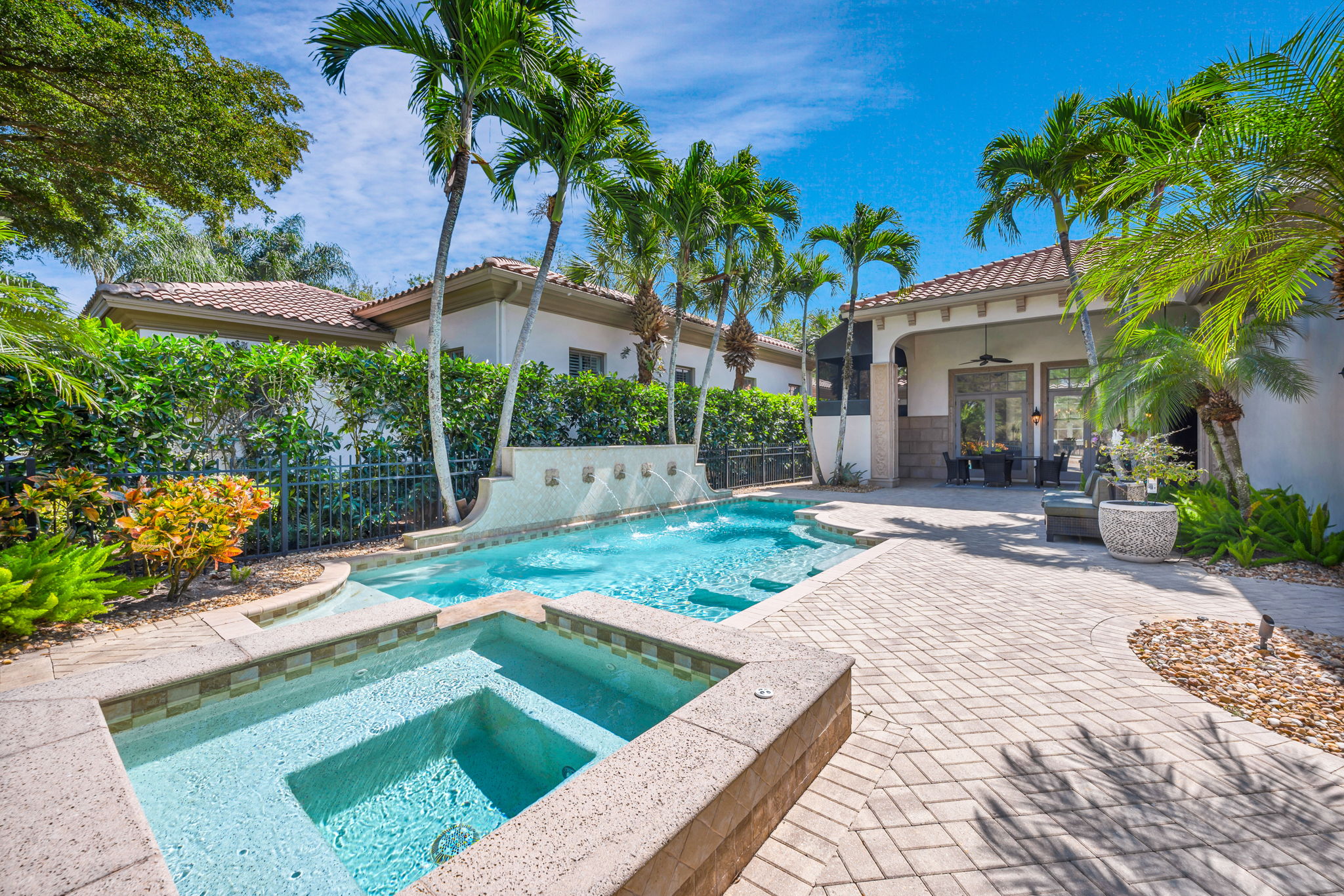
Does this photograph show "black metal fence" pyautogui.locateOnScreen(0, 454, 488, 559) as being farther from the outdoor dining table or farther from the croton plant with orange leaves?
the outdoor dining table

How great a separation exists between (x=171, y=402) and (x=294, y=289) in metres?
10.3

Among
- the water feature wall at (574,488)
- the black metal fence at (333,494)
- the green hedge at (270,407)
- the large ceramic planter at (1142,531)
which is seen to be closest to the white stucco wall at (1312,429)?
the large ceramic planter at (1142,531)

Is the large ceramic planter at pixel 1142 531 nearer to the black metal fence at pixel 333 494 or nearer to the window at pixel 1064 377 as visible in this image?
the black metal fence at pixel 333 494

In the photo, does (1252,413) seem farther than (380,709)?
Yes

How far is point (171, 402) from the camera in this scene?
554 centimetres

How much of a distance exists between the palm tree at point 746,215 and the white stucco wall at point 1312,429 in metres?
8.07

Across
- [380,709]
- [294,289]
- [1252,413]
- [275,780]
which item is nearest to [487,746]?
[380,709]

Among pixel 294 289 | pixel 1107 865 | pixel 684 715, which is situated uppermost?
pixel 294 289

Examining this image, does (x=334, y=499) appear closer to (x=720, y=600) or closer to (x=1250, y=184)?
(x=720, y=600)

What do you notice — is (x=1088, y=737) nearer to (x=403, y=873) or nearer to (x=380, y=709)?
(x=403, y=873)

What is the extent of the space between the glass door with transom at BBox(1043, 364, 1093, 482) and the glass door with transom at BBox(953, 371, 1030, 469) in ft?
1.83

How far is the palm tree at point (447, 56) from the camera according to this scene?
20.4 ft

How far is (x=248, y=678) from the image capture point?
3156 millimetres

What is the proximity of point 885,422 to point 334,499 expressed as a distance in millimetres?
12200
